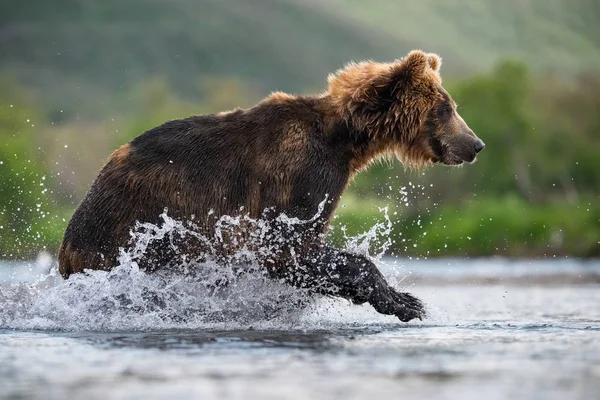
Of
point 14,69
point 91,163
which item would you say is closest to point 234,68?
point 14,69

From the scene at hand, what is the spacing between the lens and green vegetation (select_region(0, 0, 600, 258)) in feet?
126

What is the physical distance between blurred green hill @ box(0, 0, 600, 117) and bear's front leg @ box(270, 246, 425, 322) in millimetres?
128092

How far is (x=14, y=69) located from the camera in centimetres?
13750

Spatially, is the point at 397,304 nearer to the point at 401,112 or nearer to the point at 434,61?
the point at 401,112

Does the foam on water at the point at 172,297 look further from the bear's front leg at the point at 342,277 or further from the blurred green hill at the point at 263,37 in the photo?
the blurred green hill at the point at 263,37

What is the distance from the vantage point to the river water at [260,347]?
590 cm

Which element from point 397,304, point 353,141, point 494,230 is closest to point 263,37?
point 494,230

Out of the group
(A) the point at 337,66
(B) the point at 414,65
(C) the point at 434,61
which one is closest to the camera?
(B) the point at 414,65

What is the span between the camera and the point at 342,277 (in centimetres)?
877

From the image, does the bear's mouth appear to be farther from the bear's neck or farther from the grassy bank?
the grassy bank

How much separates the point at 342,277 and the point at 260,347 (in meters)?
1.49

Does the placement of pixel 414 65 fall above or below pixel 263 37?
below

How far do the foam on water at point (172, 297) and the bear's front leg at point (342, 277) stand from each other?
190 mm

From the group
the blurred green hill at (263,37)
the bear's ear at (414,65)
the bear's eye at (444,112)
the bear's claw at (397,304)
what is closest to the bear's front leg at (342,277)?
the bear's claw at (397,304)
